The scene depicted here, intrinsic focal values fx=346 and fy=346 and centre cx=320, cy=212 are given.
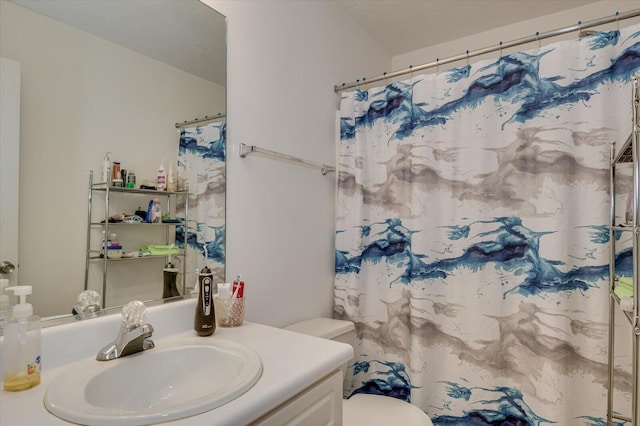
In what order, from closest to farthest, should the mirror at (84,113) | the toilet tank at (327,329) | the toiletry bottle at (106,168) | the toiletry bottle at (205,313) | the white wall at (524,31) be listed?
the mirror at (84,113) < the toiletry bottle at (106,168) < the toiletry bottle at (205,313) < the toilet tank at (327,329) < the white wall at (524,31)

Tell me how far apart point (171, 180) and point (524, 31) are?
2385mm

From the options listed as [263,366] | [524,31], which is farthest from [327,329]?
[524,31]

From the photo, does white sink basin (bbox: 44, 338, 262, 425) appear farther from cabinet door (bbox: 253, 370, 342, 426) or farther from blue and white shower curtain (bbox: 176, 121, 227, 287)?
blue and white shower curtain (bbox: 176, 121, 227, 287)

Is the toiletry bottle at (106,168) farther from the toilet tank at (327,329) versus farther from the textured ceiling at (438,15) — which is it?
the textured ceiling at (438,15)

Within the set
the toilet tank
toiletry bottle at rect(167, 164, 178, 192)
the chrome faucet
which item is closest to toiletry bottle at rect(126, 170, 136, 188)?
toiletry bottle at rect(167, 164, 178, 192)

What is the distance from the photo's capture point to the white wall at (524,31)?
2004 mm

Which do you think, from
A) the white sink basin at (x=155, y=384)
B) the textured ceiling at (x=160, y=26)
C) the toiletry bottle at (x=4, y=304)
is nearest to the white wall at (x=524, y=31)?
the textured ceiling at (x=160, y=26)

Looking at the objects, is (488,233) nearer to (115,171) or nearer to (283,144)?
(283,144)

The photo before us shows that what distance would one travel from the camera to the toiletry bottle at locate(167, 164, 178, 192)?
1216 mm

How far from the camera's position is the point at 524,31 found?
2260 millimetres

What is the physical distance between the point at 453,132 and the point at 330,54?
0.87 m

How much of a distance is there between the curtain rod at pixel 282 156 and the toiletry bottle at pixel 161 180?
0.35 meters

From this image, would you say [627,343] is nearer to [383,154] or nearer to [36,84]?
[383,154]

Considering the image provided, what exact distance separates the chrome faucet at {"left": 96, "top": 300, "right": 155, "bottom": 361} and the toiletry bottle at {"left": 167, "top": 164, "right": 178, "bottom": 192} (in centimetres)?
41
